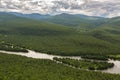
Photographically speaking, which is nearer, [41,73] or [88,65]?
[41,73]

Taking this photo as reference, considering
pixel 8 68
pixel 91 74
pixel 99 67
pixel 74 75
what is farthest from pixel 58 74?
pixel 99 67

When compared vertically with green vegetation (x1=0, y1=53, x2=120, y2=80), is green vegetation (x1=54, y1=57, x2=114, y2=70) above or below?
below

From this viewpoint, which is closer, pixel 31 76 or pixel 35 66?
pixel 31 76

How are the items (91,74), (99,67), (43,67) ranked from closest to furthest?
(91,74) < (43,67) < (99,67)

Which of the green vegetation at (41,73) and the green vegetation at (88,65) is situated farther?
the green vegetation at (88,65)

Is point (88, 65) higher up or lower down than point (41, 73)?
lower down

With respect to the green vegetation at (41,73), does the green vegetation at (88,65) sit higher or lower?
lower

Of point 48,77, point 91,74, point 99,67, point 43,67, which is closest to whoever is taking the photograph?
point 48,77

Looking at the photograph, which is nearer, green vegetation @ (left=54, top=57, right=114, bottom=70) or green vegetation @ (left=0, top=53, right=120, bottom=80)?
green vegetation @ (left=0, top=53, right=120, bottom=80)

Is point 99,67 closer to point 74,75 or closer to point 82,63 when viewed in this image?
point 82,63

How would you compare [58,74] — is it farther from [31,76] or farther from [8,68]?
[8,68]
